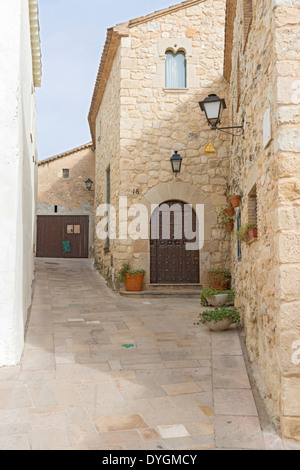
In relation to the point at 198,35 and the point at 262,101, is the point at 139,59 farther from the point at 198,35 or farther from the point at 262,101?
the point at 262,101

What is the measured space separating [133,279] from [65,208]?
365 inches

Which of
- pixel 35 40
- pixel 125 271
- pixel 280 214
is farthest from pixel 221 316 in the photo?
pixel 35 40

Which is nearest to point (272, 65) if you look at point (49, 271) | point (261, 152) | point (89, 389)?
point (261, 152)

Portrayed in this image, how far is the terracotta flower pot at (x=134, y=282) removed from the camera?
27.0ft

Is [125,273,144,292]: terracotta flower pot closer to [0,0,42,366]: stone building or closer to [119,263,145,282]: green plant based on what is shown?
[119,263,145,282]: green plant

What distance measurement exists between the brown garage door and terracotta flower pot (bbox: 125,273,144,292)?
878cm

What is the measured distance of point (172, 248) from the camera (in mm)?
8773

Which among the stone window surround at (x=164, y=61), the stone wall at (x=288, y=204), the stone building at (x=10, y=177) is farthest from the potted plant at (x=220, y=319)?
the stone window surround at (x=164, y=61)

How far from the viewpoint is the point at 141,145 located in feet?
28.3

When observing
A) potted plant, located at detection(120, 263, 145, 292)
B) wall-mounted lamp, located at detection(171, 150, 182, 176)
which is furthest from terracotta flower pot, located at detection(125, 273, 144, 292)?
wall-mounted lamp, located at detection(171, 150, 182, 176)

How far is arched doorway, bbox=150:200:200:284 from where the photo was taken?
8.68 m

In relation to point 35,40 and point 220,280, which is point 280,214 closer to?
point 35,40

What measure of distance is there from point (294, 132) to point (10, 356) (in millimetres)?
3182

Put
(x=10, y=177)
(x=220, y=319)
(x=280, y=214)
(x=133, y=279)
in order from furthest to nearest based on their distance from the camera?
(x=133, y=279) < (x=220, y=319) < (x=10, y=177) < (x=280, y=214)
